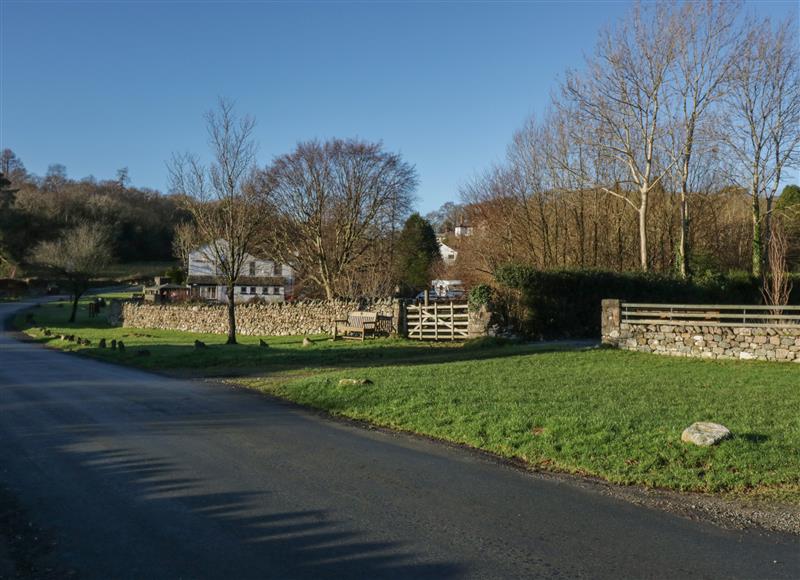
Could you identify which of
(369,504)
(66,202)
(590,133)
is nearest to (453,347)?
(590,133)

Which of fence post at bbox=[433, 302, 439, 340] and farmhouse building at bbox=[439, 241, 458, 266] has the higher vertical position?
farmhouse building at bbox=[439, 241, 458, 266]

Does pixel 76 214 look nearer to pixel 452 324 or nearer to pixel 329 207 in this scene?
pixel 329 207

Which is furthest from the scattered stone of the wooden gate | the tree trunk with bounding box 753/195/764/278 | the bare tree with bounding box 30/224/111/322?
the bare tree with bounding box 30/224/111/322

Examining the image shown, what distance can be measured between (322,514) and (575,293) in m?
22.7

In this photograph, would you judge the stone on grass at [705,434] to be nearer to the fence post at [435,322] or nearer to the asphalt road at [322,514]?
the asphalt road at [322,514]

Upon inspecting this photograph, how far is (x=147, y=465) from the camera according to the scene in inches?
326

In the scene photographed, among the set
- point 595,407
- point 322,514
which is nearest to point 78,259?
point 595,407

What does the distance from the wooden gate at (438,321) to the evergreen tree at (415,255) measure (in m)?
24.5

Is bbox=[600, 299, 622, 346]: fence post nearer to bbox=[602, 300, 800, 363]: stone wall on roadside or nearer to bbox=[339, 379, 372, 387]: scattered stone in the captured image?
bbox=[602, 300, 800, 363]: stone wall on roadside

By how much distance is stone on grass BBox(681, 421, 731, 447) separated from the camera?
8.42 meters

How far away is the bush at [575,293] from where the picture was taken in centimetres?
2664

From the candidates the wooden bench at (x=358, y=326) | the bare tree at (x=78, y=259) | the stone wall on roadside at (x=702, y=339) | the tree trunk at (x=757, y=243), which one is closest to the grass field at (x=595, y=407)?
the stone wall on roadside at (x=702, y=339)

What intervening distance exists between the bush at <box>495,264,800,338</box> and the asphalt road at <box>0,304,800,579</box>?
1687 centimetres

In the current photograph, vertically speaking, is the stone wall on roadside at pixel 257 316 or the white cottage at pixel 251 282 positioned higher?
the white cottage at pixel 251 282
